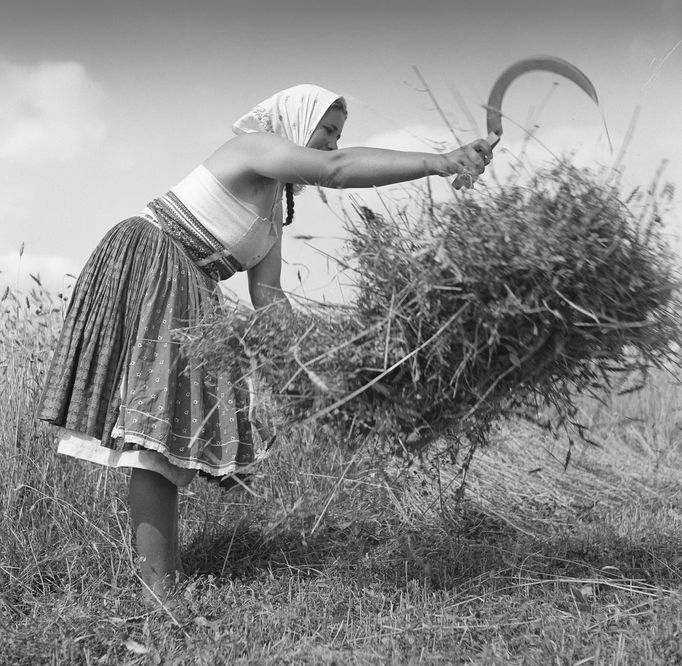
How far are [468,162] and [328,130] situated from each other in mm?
647

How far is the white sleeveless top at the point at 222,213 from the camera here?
2623mm

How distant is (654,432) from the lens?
644 centimetres

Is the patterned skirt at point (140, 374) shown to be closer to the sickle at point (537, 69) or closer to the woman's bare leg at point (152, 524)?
the woman's bare leg at point (152, 524)

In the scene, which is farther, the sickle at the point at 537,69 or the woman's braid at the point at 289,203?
the woman's braid at the point at 289,203

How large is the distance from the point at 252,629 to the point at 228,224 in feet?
4.02

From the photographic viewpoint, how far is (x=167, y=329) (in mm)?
2543

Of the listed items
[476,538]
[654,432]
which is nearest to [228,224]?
[476,538]

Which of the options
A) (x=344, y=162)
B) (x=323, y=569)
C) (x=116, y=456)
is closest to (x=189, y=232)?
(x=344, y=162)

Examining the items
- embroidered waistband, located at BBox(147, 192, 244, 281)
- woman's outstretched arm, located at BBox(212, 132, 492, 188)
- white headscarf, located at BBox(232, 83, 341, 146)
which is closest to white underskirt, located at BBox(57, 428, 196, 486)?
embroidered waistband, located at BBox(147, 192, 244, 281)

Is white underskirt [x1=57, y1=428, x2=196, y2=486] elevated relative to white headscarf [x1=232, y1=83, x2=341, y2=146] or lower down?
lower down

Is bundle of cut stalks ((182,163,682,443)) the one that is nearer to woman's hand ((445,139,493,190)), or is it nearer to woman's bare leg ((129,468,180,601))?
woman's hand ((445,139,493,190))

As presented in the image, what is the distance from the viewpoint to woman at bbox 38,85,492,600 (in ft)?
8.27

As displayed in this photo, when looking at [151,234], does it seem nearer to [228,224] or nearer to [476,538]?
[228,224]

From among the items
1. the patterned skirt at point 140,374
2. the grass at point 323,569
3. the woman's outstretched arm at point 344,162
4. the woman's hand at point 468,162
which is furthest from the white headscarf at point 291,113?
the grass at point 323,569
